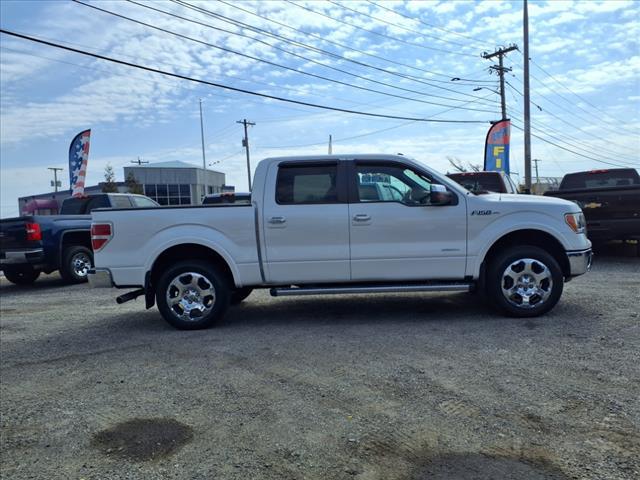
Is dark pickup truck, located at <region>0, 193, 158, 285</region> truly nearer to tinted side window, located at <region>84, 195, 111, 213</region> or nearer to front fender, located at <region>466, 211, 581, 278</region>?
tinted side window, located at <region>84, 195, 111, 213</region>

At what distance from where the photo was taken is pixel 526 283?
5.77m

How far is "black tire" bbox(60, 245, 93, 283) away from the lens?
10602 mm

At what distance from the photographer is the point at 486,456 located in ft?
9.52

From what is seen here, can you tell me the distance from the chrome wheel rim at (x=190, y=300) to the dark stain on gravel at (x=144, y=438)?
7.79ft

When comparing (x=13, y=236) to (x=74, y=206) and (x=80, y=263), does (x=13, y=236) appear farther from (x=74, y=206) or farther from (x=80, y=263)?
(x=74, y=206)

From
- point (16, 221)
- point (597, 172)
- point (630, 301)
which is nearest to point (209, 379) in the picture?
point (630, 301)

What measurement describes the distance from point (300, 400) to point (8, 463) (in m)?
1.94

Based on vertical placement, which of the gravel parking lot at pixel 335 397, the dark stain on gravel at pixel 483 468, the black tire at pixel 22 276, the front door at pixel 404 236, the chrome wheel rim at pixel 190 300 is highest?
the front door at pixel 404 236

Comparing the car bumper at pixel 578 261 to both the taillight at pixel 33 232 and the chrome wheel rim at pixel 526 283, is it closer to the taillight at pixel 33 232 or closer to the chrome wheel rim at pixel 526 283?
the chrome wheel rim at pixel 526 283

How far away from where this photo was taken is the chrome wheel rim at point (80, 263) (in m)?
10.8

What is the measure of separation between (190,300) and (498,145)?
2005 centimetres

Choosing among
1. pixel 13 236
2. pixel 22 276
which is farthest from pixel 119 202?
pixel 13 236

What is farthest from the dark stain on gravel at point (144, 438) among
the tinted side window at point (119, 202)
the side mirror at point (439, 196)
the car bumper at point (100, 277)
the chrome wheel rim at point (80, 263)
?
the tinted side window at point (119, 202)

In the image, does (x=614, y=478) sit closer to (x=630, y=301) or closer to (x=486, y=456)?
(x=486, y=456)
